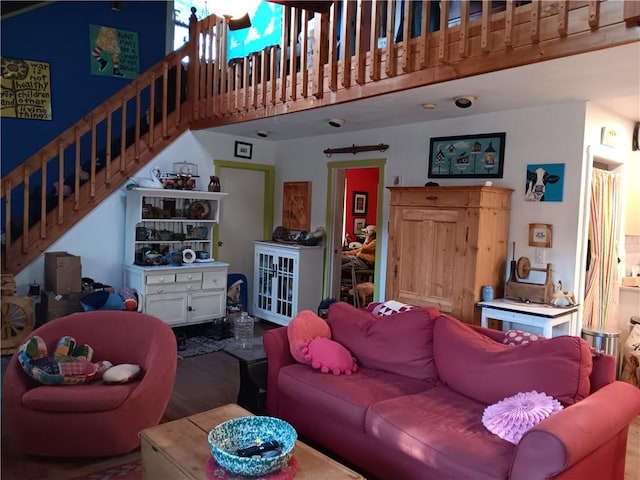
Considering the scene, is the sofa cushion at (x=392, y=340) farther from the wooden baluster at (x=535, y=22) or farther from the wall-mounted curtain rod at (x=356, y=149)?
the wall-mounted curtain rod at (x=356, y=149)

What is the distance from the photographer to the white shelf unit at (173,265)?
5227 mm

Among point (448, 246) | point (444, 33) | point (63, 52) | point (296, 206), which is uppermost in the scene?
point (63, 52)

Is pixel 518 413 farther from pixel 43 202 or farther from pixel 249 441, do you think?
pixel 43 202

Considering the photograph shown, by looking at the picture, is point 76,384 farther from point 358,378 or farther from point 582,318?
point 582,318

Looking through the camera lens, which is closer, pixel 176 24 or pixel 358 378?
pixel 358 378

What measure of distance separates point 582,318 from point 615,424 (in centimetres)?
230

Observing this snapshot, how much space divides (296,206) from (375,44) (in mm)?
3131

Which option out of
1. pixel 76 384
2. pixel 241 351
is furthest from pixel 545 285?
pixel 76 384

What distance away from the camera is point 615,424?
2221 millimetres

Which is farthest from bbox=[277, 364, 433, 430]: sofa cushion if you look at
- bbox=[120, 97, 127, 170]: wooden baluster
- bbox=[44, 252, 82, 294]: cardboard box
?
bbox=[120, 97, 127, 170]: wooden baluster

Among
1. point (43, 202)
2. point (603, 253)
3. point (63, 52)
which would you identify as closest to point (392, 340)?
point (603, 253)

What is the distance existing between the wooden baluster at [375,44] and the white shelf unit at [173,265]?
2.72 m

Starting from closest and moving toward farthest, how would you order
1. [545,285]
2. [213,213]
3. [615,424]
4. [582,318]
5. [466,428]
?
[615,424] < [466,428] < [545,285] < [582,318] < [213,213]

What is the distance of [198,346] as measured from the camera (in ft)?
17.1
